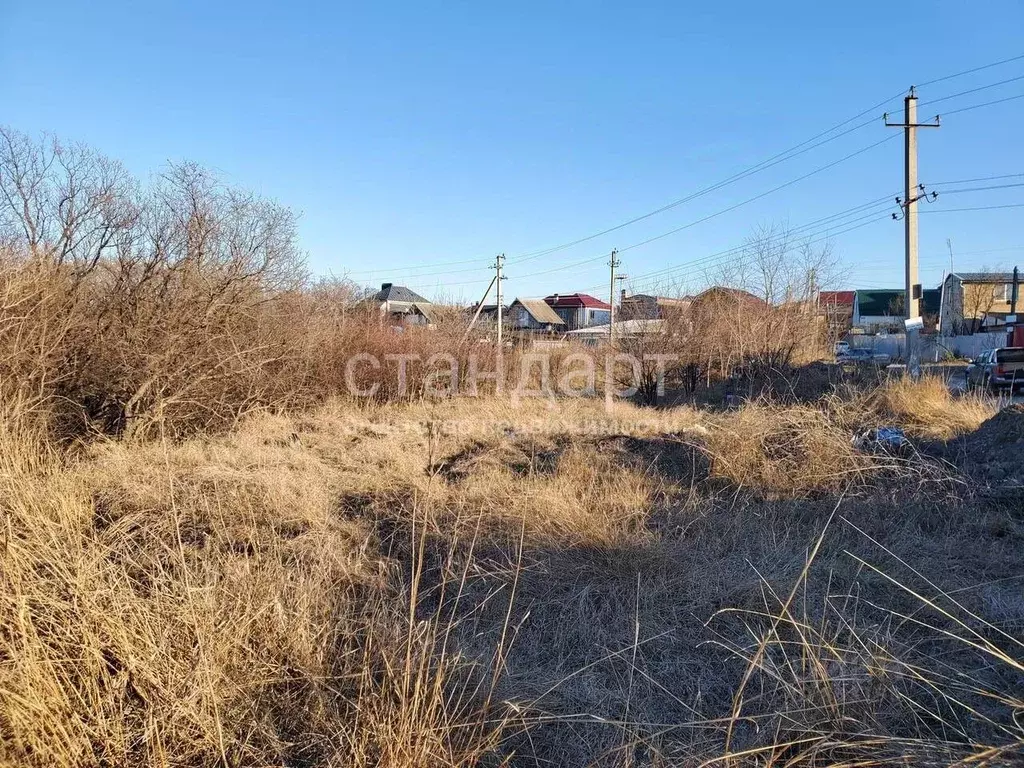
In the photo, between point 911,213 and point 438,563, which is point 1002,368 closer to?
point 911,213

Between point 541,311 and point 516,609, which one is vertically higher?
point 541,311

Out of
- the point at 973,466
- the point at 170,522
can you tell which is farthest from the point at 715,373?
the point at 170,522

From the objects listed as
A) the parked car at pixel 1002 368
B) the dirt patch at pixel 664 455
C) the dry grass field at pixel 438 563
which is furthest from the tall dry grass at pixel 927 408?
the parked car at pixel 1002 368

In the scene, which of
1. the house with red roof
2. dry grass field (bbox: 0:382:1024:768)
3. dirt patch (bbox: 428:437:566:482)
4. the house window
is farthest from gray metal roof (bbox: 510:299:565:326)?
dry grass field (bbox: 0:382:1024:768)

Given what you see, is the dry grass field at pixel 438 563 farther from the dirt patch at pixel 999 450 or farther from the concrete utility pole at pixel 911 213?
the concrete utility pole at pixel 911 213

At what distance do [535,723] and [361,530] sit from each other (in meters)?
2.36

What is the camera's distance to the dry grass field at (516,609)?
76.1 inches

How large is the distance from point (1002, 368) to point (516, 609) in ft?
46.7

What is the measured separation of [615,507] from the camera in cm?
460

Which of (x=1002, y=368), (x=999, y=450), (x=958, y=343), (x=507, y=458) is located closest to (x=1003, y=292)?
(x=958, y=343)

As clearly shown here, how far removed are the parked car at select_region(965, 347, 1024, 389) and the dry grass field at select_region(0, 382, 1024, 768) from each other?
30.2ft

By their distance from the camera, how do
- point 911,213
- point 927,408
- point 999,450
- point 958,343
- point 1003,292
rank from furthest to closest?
point 1003,292, point 958,343, point 911,213, point 927,408, point 999,450

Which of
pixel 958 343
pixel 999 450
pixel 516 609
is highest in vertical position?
pixel 958 343

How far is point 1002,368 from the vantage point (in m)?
12.7
